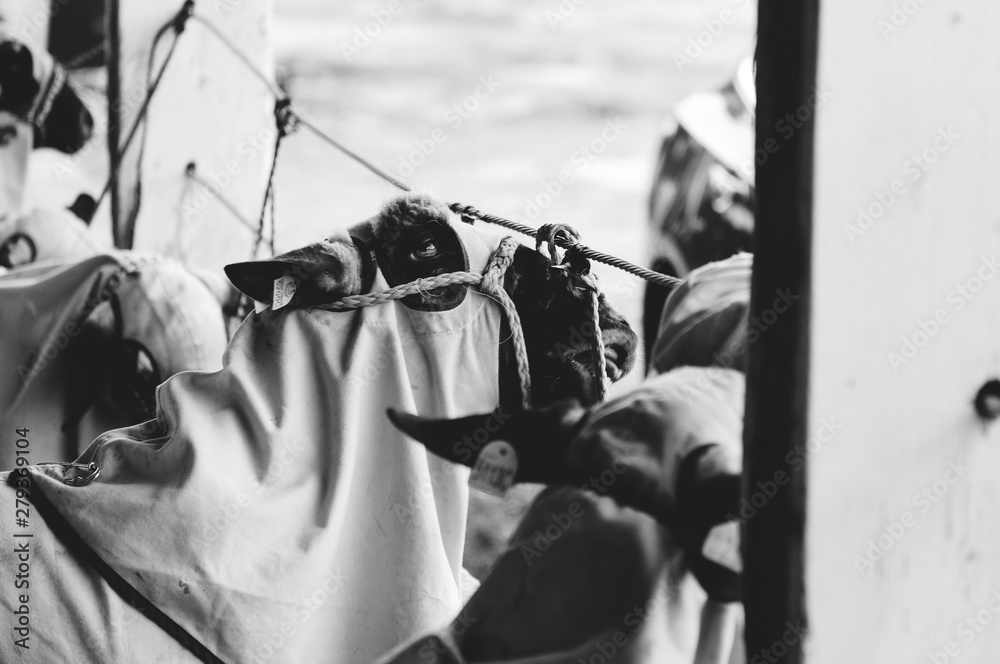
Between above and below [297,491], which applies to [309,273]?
above

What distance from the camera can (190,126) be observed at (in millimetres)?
2361

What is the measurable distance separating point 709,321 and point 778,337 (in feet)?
0.56

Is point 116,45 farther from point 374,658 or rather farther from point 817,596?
point 817,596

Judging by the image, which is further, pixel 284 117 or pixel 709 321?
pixel 284 117

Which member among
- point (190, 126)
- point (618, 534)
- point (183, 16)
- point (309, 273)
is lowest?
point (618, 534)

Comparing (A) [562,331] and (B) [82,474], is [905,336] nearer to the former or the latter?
(A) [562,331]

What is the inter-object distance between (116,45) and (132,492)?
59.2 inches

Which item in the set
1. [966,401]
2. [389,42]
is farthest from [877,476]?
[389,42]

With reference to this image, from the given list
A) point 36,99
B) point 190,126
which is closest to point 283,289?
point 190,126

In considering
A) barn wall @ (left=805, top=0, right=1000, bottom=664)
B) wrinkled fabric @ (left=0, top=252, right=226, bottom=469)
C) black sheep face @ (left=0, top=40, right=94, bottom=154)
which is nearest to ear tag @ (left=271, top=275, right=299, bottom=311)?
wrinkled fabric @ (left=0, top=252, right=226, bottom=469)

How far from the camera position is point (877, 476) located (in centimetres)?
68

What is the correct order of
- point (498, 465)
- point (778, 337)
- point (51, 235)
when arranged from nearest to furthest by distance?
point (778, 337) < point (498, 465) < point (51, 235)

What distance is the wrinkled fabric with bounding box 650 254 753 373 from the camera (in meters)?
0.82

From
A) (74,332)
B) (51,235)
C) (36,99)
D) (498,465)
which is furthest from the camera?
(36,99)
